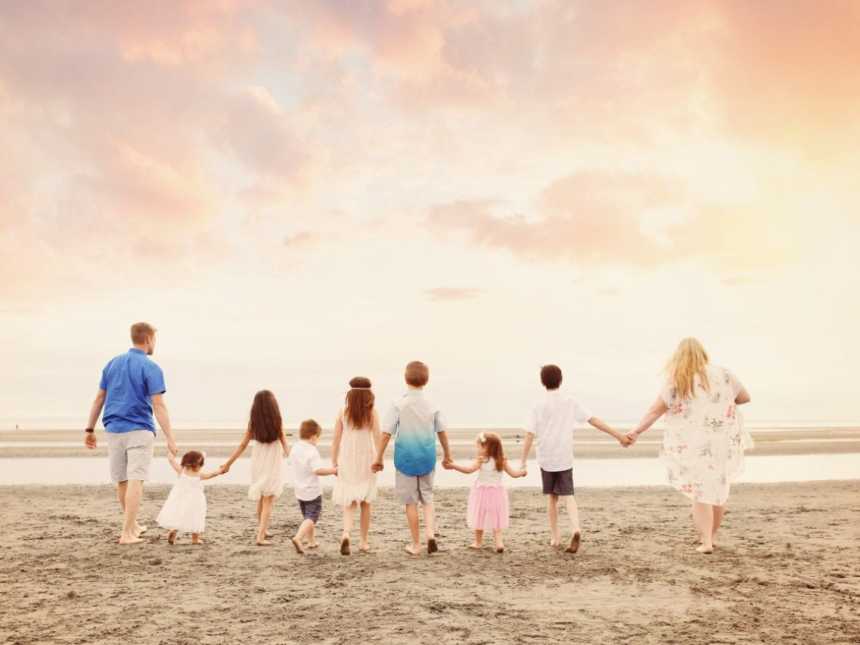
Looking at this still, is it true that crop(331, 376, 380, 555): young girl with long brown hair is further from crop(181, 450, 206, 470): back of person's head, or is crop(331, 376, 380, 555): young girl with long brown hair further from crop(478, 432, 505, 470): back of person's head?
crop(181, 450, 206, 470): back of person's head

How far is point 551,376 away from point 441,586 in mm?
3258

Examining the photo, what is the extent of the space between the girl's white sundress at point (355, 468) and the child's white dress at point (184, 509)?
2073 millimetres

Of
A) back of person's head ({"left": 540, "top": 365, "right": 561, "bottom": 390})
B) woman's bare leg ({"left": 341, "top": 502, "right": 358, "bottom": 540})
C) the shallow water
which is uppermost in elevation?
back of person's head ({"left": 540, "top": 365, "right": 561, "bottom": 390})

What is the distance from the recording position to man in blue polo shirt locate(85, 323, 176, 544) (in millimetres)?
8984

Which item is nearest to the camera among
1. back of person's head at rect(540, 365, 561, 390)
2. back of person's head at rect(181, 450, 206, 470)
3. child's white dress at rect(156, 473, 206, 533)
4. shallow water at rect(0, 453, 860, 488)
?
back of person's head at rect(540, 365, 561, 390)

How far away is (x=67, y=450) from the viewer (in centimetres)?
2995

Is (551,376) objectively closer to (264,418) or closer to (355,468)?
(355,468)

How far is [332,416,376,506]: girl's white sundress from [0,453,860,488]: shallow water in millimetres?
7876

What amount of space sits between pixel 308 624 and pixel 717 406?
5924 millimetres

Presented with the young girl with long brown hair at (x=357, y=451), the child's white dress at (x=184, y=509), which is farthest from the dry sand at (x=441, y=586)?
the young girl with long brown hair at (x=357, y=451)

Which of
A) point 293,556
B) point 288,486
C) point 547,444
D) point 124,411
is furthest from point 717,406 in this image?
point 288,486

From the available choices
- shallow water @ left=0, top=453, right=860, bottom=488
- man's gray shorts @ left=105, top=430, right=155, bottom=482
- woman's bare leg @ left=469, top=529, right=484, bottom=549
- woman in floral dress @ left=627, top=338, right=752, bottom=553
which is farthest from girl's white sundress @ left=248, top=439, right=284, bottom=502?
shallow water @ left=0, top=453, right=860, bottom=488

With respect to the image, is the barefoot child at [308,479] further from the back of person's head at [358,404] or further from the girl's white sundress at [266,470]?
the back of person's head at [358,404]

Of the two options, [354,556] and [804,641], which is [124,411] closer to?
[354,556]
